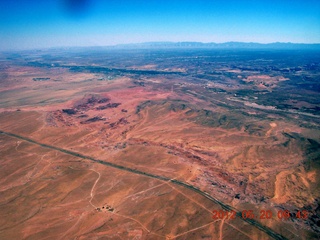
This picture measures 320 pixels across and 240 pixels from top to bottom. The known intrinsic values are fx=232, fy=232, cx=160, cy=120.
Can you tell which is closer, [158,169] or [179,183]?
[179,183]

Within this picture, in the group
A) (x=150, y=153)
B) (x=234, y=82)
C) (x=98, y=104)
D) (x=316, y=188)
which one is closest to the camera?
(x=316, y=188)

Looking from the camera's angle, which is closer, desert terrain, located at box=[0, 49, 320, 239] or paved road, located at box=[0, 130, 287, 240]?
paved road, located at box=[0, 130, 287, 240]

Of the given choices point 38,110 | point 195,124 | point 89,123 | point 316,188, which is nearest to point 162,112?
point 195,124

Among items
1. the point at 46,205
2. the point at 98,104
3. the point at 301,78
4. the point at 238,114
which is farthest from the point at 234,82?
the point at 46,205

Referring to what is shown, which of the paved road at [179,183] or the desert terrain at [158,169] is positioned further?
the desert terrain at [158,169]

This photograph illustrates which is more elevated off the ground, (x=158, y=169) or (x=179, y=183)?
(x=179, y=183)

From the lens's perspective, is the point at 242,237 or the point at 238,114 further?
the point at 238,114

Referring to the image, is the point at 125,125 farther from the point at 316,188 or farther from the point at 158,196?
the point at 316,188

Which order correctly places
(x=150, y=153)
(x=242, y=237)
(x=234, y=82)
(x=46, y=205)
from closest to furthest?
(x=242, y=237), (x=46, y=205), (x=150, y=153), (x=234, y=82)
